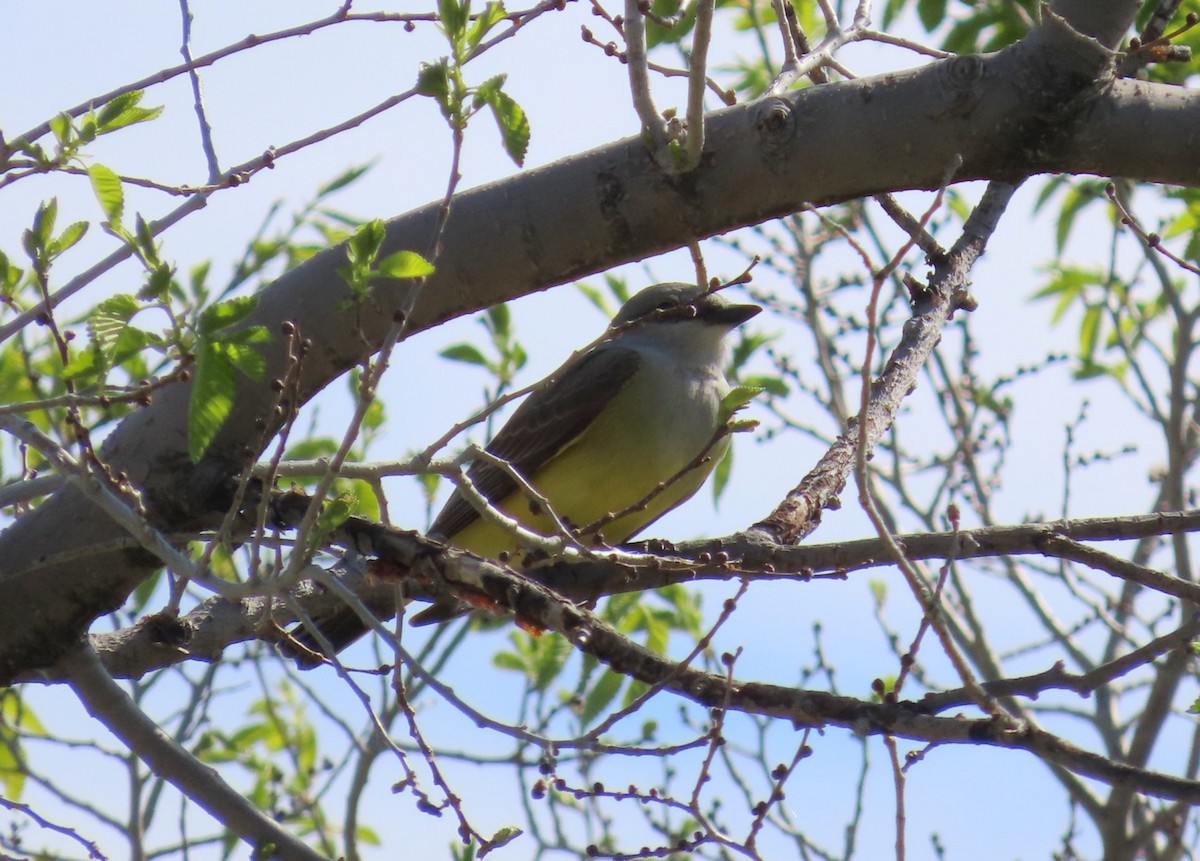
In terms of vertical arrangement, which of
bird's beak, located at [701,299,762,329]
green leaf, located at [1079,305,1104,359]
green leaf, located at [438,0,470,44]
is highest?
green leaf, located at [1079,305,1104,359]

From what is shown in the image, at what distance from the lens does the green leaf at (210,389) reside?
8.84 ft

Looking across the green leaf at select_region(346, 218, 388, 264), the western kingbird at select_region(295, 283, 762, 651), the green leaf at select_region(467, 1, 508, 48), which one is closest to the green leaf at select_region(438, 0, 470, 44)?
the green leaf at select_region(467, 1, 508, 48)

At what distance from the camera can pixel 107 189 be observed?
110 inches

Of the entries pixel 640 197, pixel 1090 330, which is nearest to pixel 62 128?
pixel 640 197

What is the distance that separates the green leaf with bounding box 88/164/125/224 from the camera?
9.11ft

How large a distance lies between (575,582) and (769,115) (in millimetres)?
1477

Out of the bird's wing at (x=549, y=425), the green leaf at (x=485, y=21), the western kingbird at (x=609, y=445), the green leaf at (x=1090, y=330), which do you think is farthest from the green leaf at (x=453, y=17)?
the green leaf at (x=1090, y=330)

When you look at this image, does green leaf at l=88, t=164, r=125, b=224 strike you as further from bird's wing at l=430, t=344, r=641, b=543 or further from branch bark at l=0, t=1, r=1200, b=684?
bird's wing at l=430, t=344, r=641, b=543

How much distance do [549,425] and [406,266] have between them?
3392 millimetres

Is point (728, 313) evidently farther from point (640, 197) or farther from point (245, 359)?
point (245, 359)

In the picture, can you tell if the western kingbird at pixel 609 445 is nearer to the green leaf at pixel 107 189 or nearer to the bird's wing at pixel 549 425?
the bird's wing at pixel 549 425

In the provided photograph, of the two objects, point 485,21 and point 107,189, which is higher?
point 485,21

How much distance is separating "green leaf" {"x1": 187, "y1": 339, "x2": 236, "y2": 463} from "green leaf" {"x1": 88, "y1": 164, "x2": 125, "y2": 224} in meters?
0.34

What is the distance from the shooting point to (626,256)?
144 inches
